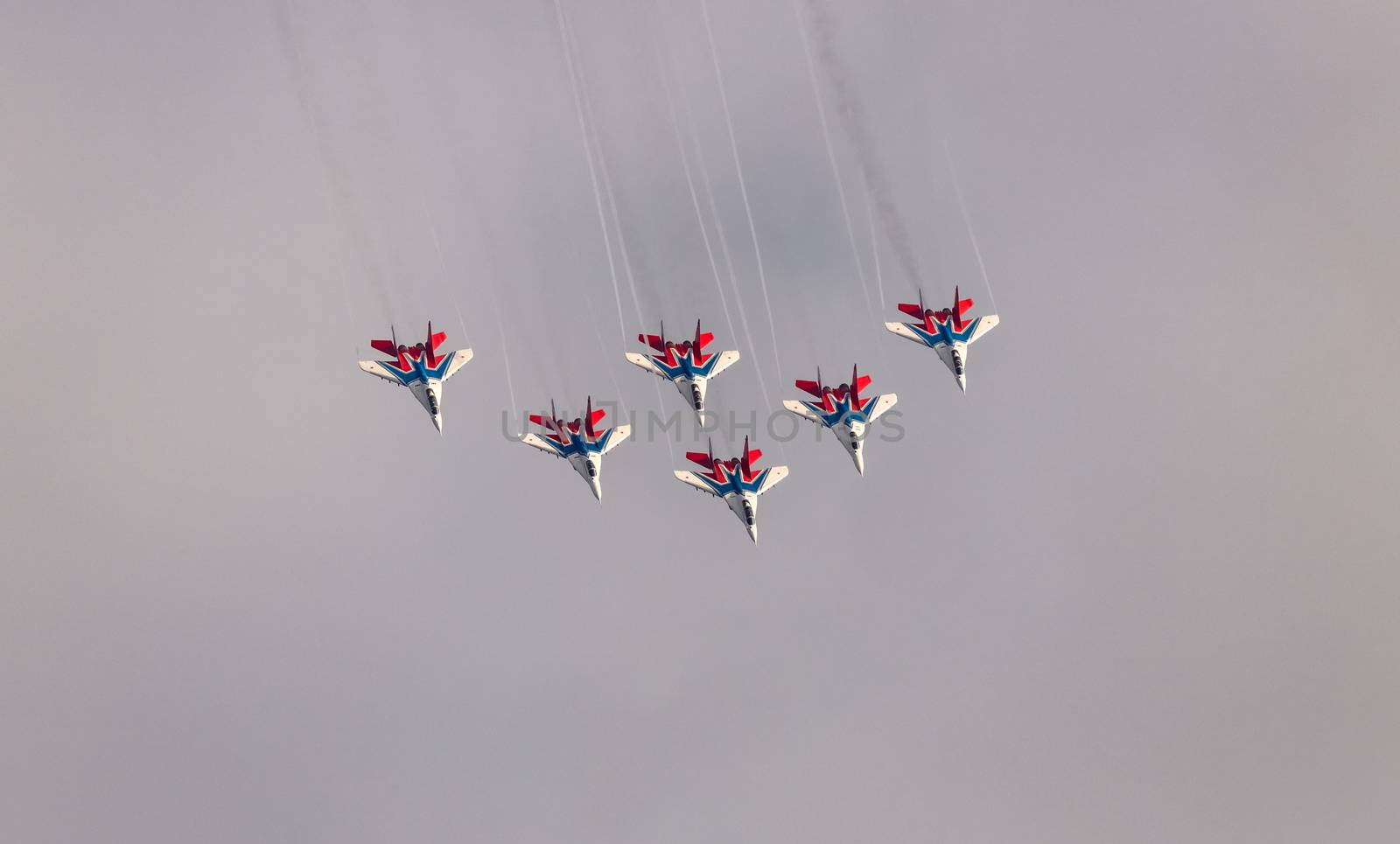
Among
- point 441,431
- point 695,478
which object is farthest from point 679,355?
point 441,431

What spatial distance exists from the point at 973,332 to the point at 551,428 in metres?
21.9

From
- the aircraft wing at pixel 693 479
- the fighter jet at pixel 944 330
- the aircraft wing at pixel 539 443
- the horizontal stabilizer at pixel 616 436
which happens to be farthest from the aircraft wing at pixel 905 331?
the aircraft wing at pixel 539 443

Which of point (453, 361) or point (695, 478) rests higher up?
point (453, 361)

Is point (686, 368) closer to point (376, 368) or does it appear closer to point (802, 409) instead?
point (802, 409)

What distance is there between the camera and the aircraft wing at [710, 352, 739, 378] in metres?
101

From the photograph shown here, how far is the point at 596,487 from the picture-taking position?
331 feet

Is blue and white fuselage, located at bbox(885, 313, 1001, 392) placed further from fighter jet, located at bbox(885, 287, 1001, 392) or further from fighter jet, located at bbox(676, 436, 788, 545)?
fighter jet, located at bbox(676, 436, 788, 545)

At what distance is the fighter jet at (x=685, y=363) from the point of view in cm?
9950

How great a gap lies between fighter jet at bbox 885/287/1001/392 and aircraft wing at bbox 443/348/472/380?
21.3m

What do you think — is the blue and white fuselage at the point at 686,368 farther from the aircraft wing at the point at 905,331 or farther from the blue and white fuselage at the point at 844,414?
the aircraft wing at the point at 905,331

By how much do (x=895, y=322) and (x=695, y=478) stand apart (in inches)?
515

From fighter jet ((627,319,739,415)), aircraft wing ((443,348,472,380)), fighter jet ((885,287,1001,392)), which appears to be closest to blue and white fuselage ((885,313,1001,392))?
fighter jet ((885,287,1001,392))

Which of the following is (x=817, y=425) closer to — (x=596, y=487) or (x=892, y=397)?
(x=892, y=397)

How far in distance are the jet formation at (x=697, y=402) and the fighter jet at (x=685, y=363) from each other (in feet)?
0.14
